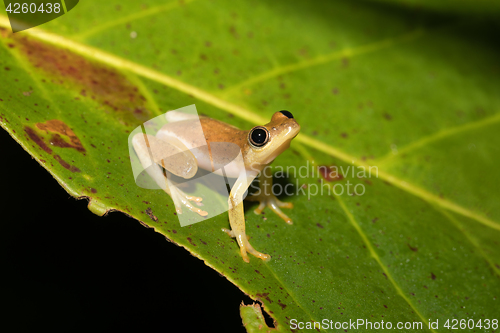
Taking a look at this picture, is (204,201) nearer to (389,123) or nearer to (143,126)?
(143,126)

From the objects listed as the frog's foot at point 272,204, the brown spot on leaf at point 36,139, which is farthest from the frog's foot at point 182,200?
the brown spot on leaf at point 36,139

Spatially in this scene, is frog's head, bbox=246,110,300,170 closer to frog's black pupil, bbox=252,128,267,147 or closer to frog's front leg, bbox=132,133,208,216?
frog's black pupil, bbox=252,128,267,147

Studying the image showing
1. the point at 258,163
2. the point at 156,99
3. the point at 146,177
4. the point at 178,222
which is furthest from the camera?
the point at 156,99

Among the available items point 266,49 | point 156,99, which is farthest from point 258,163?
point 266,49

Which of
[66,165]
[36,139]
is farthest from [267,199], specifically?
[36,139]

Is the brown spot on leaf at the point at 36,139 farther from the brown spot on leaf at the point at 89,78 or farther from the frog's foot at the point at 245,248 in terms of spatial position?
the frog's foot at the point at 245,248

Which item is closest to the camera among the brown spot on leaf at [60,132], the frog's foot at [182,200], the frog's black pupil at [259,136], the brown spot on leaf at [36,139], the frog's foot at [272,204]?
the brown spot on leaf at [36,139]
